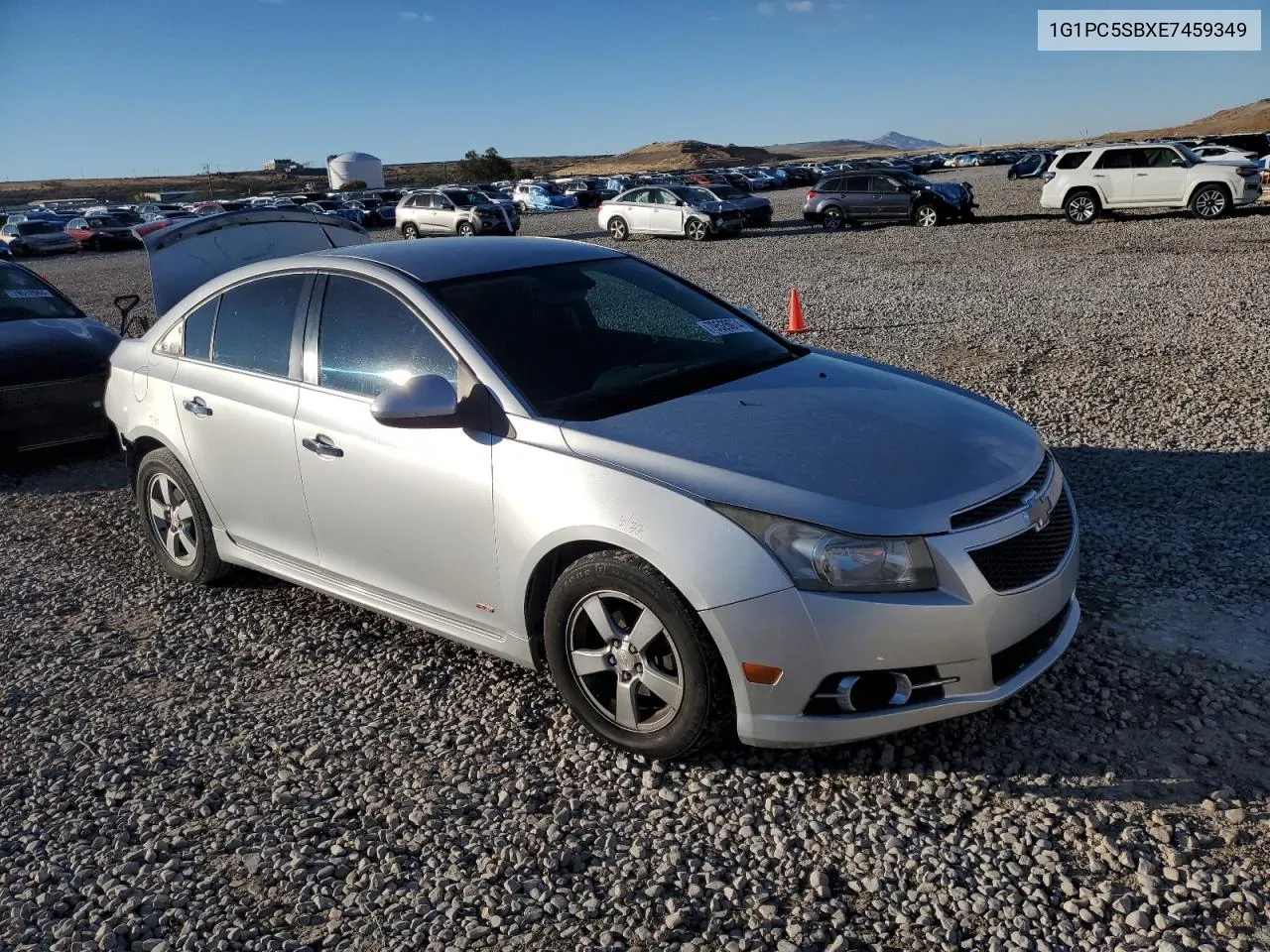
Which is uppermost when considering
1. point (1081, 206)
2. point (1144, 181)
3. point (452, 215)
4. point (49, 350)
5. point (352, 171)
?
point (352, 171)

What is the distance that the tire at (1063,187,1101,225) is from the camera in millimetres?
22141

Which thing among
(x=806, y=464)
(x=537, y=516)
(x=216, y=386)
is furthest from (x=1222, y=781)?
(x=216, y=386)

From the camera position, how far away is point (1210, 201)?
21.2m

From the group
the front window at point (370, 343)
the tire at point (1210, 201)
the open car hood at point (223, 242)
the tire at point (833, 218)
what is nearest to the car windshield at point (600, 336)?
the front window at point (370, 343)

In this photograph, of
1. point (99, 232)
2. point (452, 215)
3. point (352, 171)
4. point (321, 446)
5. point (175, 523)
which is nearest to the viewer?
point (321, 446)

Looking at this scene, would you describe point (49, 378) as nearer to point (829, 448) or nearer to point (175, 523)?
point (175, 523)

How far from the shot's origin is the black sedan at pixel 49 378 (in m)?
7.20

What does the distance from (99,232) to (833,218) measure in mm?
29573

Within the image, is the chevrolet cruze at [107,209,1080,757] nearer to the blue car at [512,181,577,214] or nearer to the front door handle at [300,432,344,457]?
the front door handle at [300,432,344,457]

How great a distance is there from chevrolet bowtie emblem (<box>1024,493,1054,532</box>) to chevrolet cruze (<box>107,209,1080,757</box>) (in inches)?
0.6

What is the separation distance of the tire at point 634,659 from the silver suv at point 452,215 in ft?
91.6

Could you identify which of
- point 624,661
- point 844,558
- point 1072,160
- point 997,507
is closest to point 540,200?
point 1072,160

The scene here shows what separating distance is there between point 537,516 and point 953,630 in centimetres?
135

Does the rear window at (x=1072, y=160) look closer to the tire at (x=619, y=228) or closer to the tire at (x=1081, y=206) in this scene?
the tire at (x=1081, y=206)
